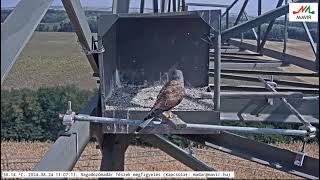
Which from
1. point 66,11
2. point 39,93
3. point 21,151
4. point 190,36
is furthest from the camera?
point 21,151

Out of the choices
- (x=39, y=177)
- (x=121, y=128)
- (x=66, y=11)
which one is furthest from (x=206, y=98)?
(x=39, y=177)

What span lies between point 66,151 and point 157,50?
113 centimetres

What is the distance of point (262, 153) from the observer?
2.05 meters

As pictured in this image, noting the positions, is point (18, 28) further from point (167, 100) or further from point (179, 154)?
point (179, 154)

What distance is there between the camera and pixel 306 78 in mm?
3057

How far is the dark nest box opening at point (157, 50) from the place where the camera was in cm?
240

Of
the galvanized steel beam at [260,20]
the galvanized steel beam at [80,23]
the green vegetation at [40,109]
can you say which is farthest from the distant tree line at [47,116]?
the galvanized steel beam at [260,20]

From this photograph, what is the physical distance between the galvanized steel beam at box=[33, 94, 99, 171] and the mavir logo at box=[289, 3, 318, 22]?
1.00 m

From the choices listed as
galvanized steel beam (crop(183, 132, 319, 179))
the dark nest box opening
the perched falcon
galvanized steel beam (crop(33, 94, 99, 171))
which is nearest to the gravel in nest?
the dark nest box opening

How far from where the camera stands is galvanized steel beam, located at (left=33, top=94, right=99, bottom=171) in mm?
1354

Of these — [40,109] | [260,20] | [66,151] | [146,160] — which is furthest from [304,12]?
[146,160]

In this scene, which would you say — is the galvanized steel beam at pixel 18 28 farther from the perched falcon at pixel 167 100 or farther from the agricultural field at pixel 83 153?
the agricultural field at pixel 83 153

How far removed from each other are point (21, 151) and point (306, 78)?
5210 mm

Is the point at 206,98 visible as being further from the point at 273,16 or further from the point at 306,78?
the point at 306,78
